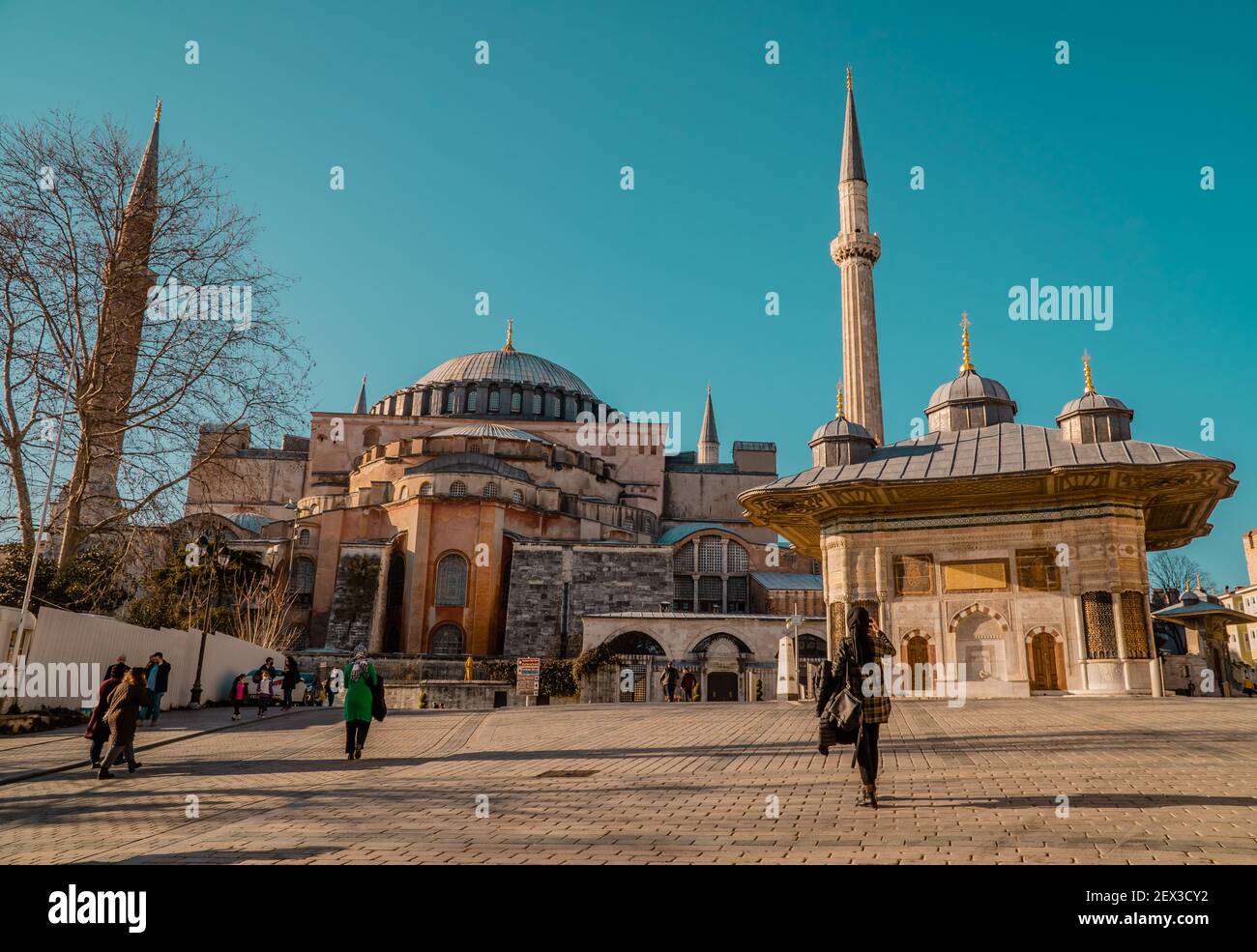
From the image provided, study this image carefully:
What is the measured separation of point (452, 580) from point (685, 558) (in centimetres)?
1314

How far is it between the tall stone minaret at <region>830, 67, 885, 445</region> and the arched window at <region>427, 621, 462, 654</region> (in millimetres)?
21786

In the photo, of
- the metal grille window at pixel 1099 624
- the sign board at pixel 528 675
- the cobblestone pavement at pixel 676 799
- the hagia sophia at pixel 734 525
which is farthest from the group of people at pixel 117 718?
the metal grille window at pixel 1099 624

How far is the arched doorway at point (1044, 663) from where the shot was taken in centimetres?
2184

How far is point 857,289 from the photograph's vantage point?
42.4 metres

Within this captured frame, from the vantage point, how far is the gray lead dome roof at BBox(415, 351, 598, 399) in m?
68.1

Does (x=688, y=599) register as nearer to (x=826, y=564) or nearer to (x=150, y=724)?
(x=826, y=564)

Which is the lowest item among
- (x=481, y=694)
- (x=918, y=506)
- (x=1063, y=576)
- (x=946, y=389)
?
(x=481, y=694)

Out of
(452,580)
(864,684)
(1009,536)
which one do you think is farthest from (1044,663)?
(452,580)

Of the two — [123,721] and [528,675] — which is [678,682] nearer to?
[528,675]

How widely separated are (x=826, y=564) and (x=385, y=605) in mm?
28034

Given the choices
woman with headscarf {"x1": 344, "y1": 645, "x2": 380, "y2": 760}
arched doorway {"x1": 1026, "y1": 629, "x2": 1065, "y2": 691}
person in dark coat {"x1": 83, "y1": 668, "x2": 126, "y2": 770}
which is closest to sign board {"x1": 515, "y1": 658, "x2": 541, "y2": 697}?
arched doorway {"x1": 1026, "y1": 629, "x2": 1065, "y2": 691}
